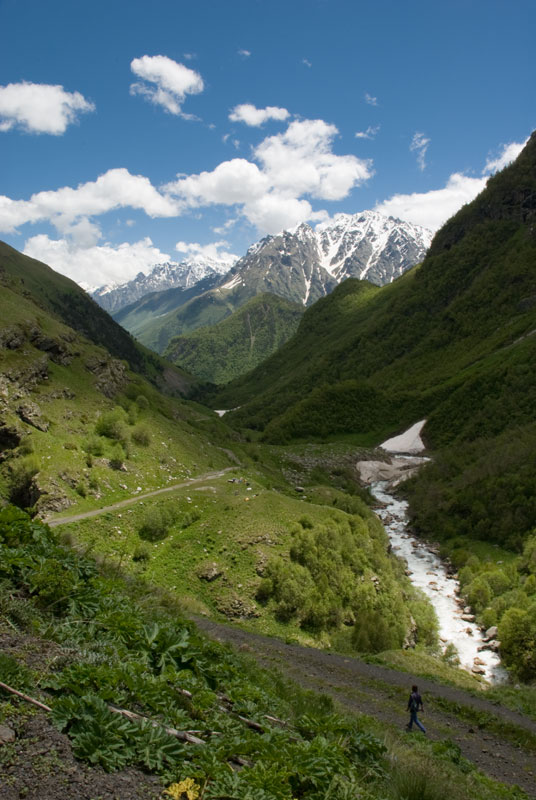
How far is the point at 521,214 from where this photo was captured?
152750mm

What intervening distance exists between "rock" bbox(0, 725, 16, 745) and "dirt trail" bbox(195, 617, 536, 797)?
12399mm

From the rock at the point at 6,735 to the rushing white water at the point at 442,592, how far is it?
30.3 m

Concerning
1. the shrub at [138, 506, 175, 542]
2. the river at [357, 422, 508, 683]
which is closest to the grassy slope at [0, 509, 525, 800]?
the shrub at [138, 506, 175, 542]

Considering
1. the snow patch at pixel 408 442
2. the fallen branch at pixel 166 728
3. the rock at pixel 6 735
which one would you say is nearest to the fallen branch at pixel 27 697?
the rock at pixel 6 735

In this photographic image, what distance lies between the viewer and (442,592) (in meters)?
40.7

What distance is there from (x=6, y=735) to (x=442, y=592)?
42507 mm

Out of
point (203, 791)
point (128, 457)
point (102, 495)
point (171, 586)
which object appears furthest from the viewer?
point (128, 457)

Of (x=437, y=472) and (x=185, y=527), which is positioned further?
(x=437, y=472)

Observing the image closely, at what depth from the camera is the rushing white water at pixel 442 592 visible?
29.3 meters

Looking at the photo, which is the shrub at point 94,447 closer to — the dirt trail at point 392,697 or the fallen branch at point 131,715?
the dirt trail at point 392,697

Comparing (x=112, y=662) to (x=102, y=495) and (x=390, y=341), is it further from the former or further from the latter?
(x=390, y=341)

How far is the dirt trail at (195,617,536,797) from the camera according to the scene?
14.4 meters

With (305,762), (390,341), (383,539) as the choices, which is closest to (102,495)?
(383,539)

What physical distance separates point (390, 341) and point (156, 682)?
15834cm
